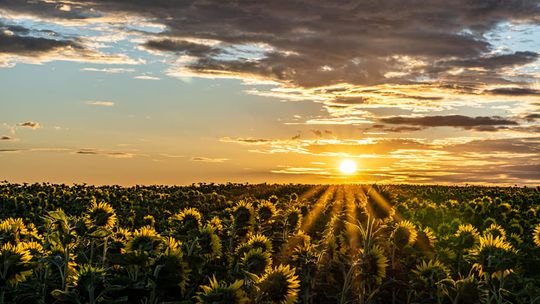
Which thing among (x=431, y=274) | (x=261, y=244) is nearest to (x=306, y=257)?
(x=261, y=244)

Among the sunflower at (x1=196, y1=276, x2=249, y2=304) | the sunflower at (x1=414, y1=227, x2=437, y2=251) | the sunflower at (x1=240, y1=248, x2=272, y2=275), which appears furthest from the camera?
the sunflower at (x1=414, y1=227, x2=437, y2=251)

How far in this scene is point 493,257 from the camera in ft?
21.2

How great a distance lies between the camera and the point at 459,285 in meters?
6.45

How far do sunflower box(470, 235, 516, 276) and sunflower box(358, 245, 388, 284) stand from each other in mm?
1122

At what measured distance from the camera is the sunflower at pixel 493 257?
650cm

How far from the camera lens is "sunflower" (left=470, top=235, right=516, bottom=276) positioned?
256 inches

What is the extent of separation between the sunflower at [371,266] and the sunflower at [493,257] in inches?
44.2

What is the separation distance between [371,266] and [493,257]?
1.45 meters

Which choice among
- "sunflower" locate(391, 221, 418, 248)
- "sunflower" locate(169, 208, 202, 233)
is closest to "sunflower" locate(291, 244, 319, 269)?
"sunflower" locate(391, 221, 418, 248)

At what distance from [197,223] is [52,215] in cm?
288

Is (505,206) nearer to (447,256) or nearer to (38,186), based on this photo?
(447,256)

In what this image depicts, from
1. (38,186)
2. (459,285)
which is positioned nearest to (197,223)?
(459,285)

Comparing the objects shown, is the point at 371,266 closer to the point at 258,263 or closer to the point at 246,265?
the point at 258,263

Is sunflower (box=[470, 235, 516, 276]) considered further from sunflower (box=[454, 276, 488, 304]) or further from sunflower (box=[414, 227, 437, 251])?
sunflower (box=[414, 227, 437, 251])
